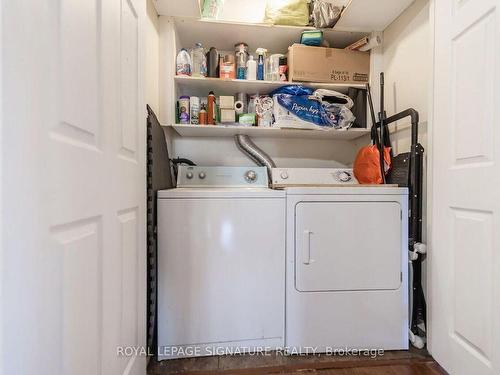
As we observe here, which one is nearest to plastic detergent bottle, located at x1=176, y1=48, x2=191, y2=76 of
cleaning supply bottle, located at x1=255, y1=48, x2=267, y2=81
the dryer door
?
cleaning supply bottle, located at x1=255, y1=48, x2=267, y2=81

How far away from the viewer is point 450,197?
4.03 feet

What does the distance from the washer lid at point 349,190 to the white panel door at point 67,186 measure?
2.75ft

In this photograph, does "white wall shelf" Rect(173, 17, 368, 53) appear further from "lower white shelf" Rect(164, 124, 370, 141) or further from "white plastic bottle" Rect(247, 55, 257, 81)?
"lower white shelf" Rect(164, 124, 370, 141)

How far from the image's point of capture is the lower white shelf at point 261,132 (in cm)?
183

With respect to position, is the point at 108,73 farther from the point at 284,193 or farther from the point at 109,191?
the point at 284,193

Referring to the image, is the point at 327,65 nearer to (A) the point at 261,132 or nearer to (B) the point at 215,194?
(A) the point at 261,132

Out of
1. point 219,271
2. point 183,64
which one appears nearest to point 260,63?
point 183,64

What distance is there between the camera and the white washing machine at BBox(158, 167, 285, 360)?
1332mm

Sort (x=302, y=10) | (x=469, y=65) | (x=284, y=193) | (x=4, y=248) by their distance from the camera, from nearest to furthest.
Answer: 1. (x=4, y=248)
2. (x=469, y=65)
3. (x=284, y=193)
4. (x=302, y=10)

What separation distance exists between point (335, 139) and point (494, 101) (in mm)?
1191

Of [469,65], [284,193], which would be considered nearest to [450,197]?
[469,65]

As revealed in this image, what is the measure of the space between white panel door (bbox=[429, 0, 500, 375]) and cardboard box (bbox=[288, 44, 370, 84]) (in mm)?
572

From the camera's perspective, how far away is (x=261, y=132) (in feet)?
6.42

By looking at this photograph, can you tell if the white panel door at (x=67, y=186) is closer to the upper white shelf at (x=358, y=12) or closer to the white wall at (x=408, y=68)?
the upper white shelf at (x=358, y=12)
